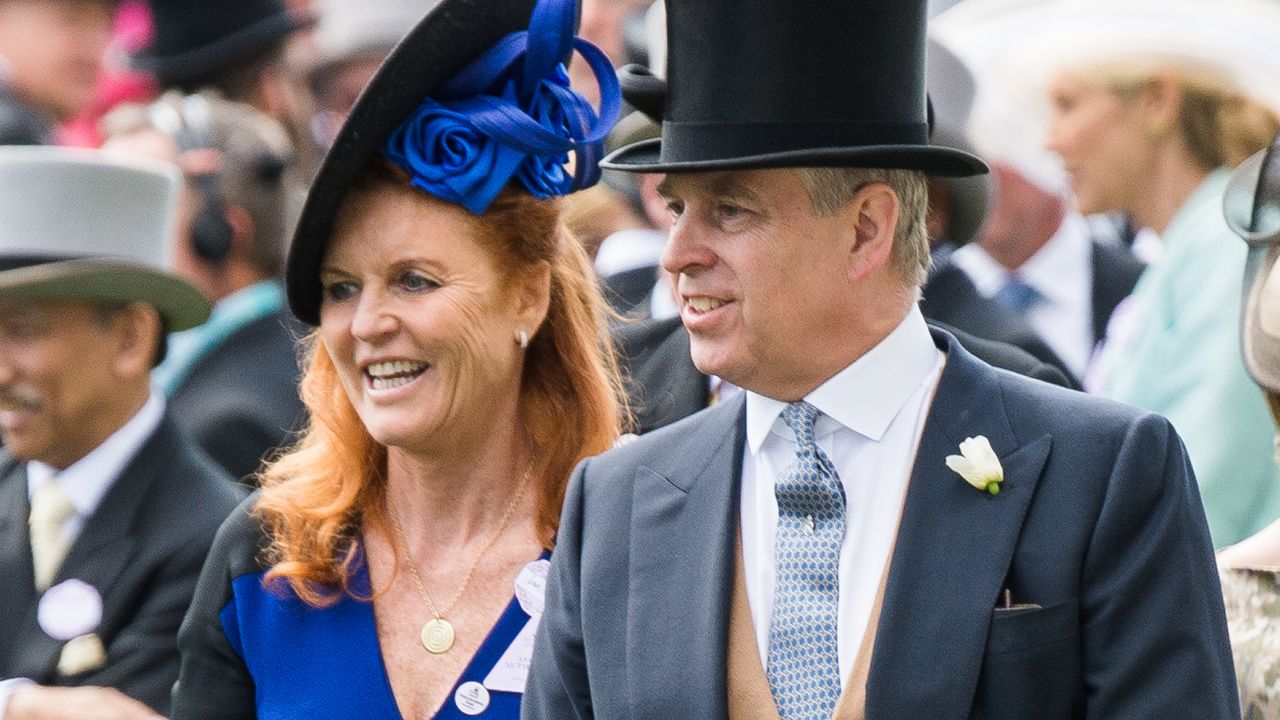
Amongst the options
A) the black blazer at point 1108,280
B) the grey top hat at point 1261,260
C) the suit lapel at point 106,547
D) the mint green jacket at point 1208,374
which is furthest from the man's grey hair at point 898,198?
the black blazer at point 1108,280

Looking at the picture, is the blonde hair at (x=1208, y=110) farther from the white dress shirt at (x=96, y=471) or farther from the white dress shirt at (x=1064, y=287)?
the white dress shirt at (x=96, y=471)

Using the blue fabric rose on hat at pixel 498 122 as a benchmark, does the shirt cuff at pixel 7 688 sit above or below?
below

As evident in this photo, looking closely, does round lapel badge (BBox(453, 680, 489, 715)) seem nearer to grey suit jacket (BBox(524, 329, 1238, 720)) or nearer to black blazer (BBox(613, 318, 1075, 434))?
grey suit jacket (BBox(524, 329, 1238, 720))

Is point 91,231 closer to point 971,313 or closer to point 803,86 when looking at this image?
point 971,313

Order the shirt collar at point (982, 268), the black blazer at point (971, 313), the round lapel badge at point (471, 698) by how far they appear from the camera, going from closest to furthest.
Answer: the round lapel badge at point (471, 698)
the black blazer at point (971, 313)
the shirt collar at point (982, 268)

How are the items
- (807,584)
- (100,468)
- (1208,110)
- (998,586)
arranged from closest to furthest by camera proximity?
(998,586)
(807,584)
(100,468)
(1208,110)

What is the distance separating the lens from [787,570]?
358 centimetres

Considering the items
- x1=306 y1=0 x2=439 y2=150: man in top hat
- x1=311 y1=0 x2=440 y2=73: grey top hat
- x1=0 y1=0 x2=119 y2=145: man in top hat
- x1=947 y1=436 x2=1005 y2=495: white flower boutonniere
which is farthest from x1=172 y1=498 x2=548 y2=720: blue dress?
x1=311 y1=0 x2=440 y2=73: grey top hat

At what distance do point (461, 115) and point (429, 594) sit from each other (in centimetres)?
106

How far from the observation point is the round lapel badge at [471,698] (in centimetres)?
443

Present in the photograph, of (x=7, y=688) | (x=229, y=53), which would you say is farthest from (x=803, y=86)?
(x=229, y=53)

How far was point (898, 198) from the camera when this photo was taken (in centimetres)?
375

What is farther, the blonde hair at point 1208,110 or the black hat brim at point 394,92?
the blonde hair at point 1208,110

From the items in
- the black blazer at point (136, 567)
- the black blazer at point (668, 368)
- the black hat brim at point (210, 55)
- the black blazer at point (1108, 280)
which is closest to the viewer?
the black blazer at point (668, 368)
